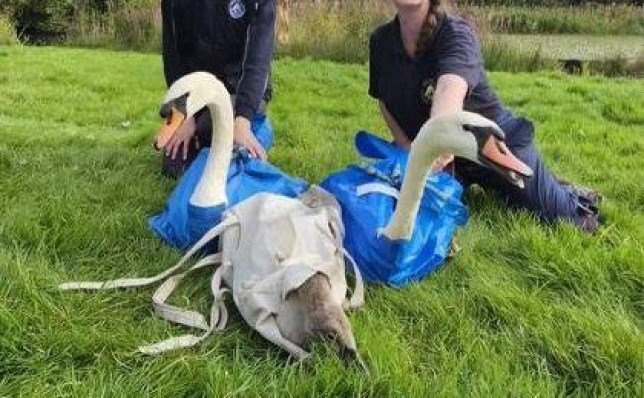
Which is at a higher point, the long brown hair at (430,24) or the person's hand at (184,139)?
the long brown hair at (430,24)

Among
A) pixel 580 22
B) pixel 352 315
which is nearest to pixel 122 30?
pixel 580 22

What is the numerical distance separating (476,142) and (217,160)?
1.11 meters

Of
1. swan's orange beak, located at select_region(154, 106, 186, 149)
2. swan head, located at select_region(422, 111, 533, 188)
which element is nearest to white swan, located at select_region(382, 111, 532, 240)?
swan head, located at select_region(422, 111, 533, 188)

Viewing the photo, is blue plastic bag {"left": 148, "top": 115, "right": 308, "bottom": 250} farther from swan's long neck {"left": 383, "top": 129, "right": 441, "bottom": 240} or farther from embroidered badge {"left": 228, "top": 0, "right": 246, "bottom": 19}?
embroidered badge {"left": 228, "top": 0, "right": 246, "bottom": 19}

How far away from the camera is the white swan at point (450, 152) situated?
8.83 ft

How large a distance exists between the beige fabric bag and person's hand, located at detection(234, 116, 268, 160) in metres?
0.71

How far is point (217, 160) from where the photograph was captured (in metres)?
3.38

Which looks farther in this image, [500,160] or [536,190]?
[536,190]

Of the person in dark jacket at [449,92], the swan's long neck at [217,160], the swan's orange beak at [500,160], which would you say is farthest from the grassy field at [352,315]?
the swan's orange beak at [500,160]

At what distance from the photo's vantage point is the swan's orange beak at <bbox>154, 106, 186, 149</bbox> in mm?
2973

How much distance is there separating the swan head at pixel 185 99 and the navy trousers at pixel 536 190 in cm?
132

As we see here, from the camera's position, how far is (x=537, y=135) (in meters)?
6.14

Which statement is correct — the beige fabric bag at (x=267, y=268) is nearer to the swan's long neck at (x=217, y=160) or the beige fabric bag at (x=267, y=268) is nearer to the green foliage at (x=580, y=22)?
the swan's long neck at (x=217, y=160)

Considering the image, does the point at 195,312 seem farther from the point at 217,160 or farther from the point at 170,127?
the point at 217,160
